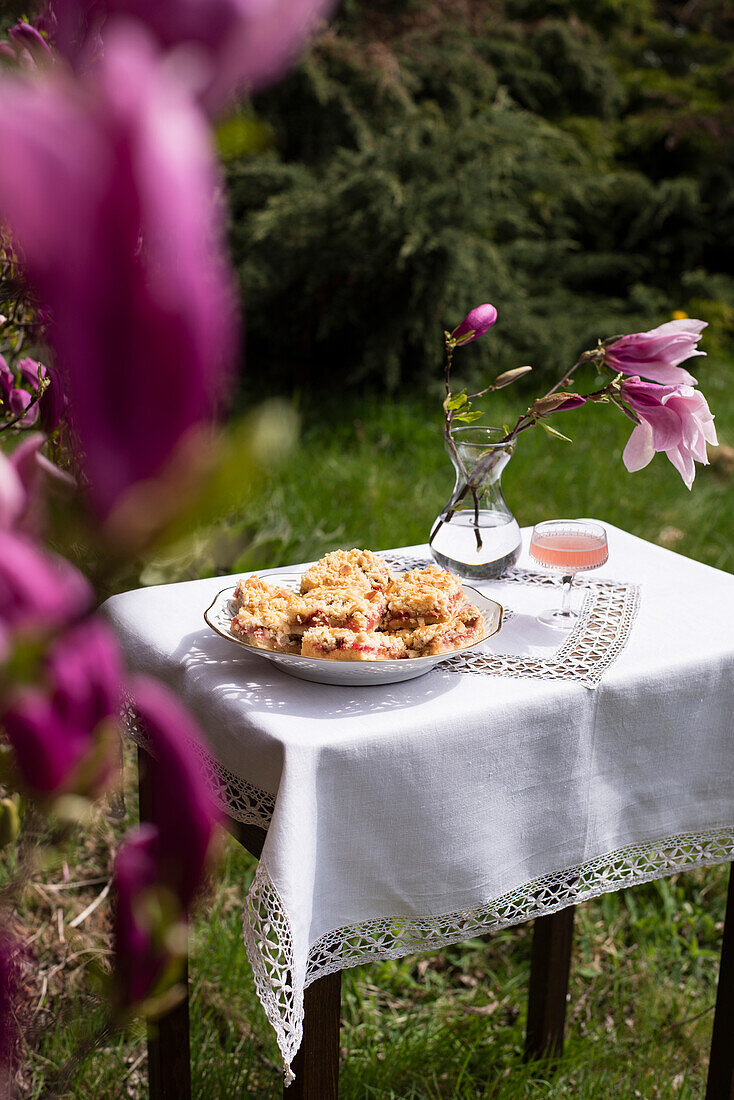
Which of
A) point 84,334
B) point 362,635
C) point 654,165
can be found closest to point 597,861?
point 362,635

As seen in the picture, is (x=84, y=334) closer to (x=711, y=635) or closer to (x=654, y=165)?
(x=711, y=635)

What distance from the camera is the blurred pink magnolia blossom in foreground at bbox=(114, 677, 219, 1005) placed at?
322 millimetres

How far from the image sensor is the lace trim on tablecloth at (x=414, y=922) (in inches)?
46.6

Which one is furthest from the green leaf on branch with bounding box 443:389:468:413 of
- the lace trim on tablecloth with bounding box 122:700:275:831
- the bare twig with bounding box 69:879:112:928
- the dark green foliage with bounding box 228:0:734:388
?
the dark green foliage with bounding box 228:0:734:388

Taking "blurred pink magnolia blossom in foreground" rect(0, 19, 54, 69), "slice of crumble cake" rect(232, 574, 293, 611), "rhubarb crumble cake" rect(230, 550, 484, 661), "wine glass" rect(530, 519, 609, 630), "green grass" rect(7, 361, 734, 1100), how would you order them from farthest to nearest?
"green grass" rect(7, 361, 734, 1100) → "wine glass" rect(530, 519, 609, 630) → "slice of crumble cake" rect(232, 574, 293, 611) → "rhubarb crumble cake" rect(230, 550, 484, 661) → "blurred pink magnolia blossom in foreground" rect(0, 19, 54, 69)

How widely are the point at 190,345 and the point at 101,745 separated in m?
0.13

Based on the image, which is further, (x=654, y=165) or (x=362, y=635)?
(x=654, y=165)

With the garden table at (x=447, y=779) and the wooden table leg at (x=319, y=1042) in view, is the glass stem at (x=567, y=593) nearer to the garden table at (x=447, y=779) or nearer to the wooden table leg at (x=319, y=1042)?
the garden table at (x=447, y=779)

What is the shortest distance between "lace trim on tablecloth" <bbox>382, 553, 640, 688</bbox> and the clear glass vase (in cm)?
7

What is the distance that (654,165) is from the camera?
815 centimetres

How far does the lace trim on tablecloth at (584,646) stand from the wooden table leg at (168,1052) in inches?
22.2

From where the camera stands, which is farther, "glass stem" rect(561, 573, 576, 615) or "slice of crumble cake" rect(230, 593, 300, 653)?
"glass stem" rect(561, 573, 576, 615)

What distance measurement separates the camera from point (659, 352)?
1.30m

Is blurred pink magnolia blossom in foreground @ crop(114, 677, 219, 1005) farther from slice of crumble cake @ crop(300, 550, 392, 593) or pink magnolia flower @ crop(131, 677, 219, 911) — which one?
slice of crumble cake @ crop(300, 550, 392, 593)
